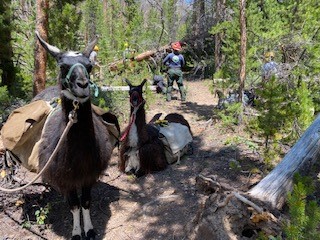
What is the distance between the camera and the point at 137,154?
18.7ft

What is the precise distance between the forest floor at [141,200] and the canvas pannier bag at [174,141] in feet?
0.56

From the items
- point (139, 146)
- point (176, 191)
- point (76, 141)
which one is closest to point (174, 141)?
point (139, 146)

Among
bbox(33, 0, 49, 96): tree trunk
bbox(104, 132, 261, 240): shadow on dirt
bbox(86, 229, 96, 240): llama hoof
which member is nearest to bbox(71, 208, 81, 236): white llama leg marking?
bbox(86, 229, 96, 240): llama hoof

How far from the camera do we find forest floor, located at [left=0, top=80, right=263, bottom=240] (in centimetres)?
404

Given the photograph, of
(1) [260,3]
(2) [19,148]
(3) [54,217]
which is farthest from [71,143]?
(1) [260,3]

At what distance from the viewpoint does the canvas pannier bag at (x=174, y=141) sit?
5973mm

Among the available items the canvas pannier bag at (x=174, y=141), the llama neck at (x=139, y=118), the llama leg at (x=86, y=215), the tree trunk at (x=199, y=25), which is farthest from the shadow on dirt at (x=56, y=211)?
the tree trunk at (x=199, y=25)

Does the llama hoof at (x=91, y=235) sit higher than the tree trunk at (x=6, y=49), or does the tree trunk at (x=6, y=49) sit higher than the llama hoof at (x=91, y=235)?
the tree trunk at (x=6, y=49)

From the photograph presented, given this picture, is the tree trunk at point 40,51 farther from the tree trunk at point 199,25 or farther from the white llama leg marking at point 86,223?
the tree trunk at point 199,25

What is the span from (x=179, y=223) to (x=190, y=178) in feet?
4.87

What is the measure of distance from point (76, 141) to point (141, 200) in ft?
6.11

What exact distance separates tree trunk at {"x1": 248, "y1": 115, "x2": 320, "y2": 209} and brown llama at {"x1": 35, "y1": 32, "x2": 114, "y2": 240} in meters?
1.81

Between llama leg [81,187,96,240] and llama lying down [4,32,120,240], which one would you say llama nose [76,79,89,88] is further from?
llama leg [81,187,96,240]

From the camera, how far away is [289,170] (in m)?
3.59
